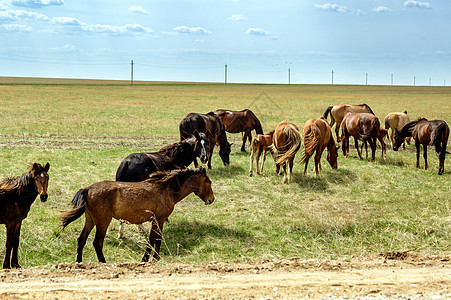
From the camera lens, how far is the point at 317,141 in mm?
13141

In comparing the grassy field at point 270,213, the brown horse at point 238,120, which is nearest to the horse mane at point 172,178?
the grassy field at point 270,213

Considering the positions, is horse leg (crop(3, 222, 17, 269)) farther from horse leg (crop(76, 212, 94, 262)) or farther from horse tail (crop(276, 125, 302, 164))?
horse tail (crop(276, 125, 302, 164))

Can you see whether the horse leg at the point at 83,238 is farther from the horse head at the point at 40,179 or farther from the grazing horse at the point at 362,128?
the grazing horse at the point at 362,128

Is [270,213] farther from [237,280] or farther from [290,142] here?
[237,280]

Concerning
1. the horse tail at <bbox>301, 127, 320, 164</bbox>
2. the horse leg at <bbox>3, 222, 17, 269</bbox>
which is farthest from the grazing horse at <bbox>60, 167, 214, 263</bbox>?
the horse tail at <bbox>301, 127, 320, 164</bbox>

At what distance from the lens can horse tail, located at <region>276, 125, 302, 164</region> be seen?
40.8 ft

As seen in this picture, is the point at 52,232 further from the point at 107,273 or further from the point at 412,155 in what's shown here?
the point at 412,155

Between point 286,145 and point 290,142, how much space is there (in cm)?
19

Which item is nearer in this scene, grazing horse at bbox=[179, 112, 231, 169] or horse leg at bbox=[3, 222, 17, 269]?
horse leg at bbox=[3, 222, 17, 269]

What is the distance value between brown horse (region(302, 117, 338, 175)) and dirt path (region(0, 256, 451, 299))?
6.51m

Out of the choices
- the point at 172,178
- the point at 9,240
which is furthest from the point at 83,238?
the point at 172,178

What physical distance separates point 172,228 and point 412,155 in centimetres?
1238

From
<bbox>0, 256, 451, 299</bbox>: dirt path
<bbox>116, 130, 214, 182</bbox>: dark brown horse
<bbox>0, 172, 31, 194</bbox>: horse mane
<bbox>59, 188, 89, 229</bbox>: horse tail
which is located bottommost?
<bbox>0, 256, 451, 299</bbox>: dirt path

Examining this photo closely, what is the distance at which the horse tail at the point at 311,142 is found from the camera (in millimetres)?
13156
